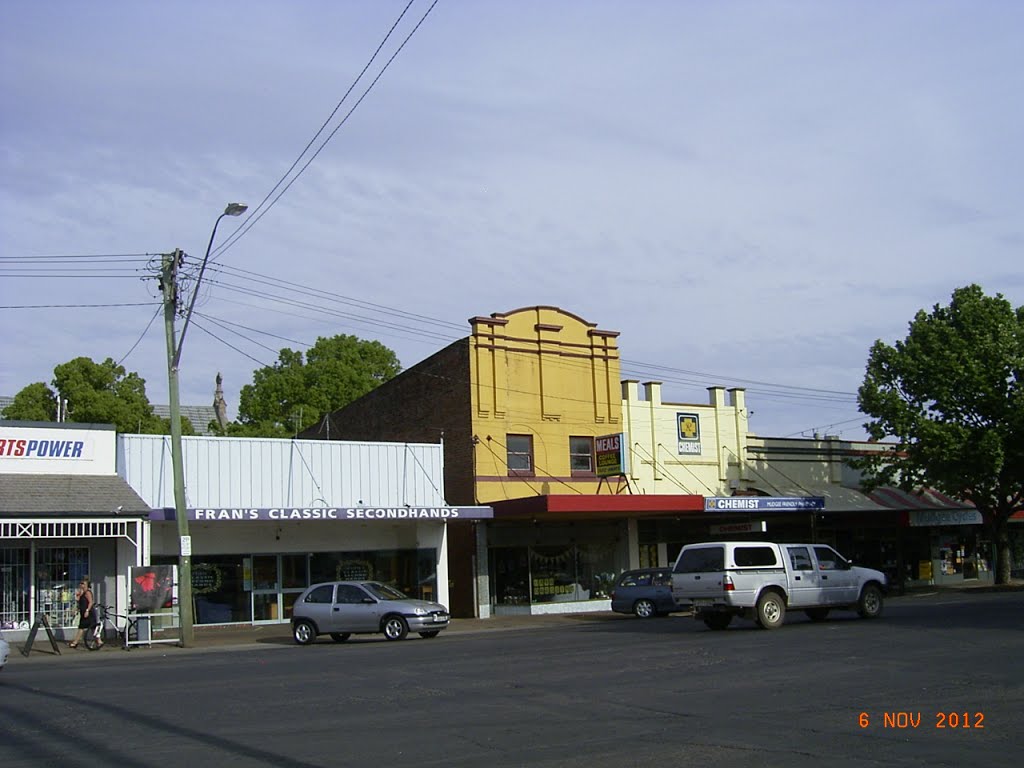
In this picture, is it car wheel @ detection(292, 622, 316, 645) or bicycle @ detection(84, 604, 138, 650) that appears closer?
bicycle @ detection(84, 604, 138, 650)

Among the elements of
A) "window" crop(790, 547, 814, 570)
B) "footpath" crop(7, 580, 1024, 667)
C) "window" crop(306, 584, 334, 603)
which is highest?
"window" crop(790, 547, 814, 570)

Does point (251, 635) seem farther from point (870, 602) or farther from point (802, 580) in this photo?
point (870, 602)

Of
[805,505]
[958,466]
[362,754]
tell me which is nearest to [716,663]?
[362,754]

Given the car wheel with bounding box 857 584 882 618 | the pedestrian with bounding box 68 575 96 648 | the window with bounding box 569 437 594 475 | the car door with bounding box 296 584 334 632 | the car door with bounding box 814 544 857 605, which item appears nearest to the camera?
the car door with bounding box 814 544 857 605

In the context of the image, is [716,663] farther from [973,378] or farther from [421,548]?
[973,378]

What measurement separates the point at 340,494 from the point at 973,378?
2200cm

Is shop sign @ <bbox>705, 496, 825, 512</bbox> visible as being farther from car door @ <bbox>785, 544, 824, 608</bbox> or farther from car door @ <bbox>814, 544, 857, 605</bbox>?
car door @ <bbox>785, 544, 824, 608</bbox>

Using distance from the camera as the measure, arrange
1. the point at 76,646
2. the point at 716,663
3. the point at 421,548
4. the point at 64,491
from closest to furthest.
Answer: the point at 716,663 → the point at 76,646 → the point at 64,491 → the point at 421,548

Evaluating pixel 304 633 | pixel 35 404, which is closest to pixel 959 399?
pixel 304 633

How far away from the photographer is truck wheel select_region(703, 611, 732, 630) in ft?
76.0

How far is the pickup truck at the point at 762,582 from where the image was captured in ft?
73.8

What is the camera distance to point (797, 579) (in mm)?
→ 23219

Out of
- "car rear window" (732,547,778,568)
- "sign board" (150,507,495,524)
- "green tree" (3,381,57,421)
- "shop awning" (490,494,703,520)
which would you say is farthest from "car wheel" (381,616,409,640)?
"green tree" (3,381,57,421)

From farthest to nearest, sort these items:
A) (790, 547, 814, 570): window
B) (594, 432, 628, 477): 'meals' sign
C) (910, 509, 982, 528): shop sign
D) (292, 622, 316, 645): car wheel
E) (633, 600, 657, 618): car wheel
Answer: (910, 509, 982, 528): shop sign → (594, 432, 628, 477): 'meals' sign → (633, 600, 657, 618): car wheel → (292, 622, 316, 645): car wheel → (790, 547, 814, 570): window
